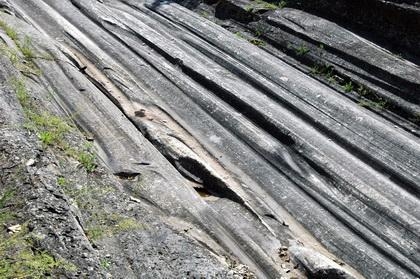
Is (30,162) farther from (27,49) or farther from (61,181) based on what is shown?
(27,49)

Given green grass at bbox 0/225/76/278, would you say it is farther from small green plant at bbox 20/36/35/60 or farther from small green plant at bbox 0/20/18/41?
small green plant at bbox 0/20/18/41

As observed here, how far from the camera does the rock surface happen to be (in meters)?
5.64

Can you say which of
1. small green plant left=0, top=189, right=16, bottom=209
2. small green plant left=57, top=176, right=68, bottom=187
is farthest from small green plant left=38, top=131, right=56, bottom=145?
small green plant left=0, top=189, right=16, bottom=209

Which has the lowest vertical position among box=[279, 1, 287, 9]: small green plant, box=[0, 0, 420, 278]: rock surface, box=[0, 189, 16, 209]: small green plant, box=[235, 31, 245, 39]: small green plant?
box=[0, 0, 420, 278]: rock surface

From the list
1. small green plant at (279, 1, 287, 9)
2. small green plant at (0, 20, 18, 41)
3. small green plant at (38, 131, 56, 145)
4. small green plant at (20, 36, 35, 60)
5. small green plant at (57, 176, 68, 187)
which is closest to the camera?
small green plant at (57, 176, 68, 187)

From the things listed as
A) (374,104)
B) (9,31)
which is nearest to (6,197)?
(9,31)

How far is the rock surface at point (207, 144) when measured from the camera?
5.64 meters

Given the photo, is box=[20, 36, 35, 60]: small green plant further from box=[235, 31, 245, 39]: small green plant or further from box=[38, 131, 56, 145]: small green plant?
box=[235, 31, 245, 39]: small green plant

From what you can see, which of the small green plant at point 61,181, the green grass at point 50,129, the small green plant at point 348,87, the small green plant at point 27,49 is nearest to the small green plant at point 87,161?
the green grass at point 50,129

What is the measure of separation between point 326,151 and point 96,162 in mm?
4007

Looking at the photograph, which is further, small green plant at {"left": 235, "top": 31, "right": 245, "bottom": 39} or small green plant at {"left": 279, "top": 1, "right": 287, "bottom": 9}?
small green plant at {"left": 279, "top": 1, "right": 287, "bottom": 9}

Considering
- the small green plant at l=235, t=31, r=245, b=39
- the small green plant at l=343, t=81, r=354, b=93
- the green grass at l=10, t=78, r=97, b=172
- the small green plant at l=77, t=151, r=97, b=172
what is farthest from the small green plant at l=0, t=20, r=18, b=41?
the small green plant at l=343, t=81, r=354, b=93

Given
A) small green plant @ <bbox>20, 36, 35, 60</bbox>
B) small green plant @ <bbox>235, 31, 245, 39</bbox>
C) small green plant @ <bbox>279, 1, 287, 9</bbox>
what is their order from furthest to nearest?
small green plant @ <bbox>279, 1, 287, 9</bbox> < small green plant @ <bbox>235, 31, 245, 39</bbox> < small green plant @ <bbox>20, 36, 35, 60</bbox>

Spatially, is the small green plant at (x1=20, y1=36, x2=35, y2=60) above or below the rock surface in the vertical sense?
above
